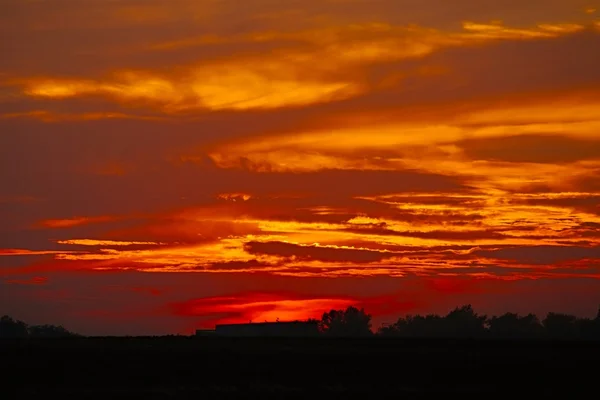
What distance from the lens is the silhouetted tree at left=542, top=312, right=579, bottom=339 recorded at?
15238cm

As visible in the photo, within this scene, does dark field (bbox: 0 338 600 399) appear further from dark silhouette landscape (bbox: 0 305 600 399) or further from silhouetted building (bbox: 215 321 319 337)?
silhouetted building (bbox: 215 321 319 337)

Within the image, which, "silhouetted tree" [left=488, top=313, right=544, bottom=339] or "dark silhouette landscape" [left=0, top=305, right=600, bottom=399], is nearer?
"dark silhouette landscape" [left=0, top=305, right=600, bottom=399]

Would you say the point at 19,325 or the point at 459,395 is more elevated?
the point at 19,325

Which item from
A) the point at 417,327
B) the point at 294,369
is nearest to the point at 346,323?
the point at 417,327

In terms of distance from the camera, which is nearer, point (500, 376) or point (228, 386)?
point (228, 386)

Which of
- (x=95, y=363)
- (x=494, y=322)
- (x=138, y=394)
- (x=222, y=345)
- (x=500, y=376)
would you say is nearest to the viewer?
(x=138, y=394)

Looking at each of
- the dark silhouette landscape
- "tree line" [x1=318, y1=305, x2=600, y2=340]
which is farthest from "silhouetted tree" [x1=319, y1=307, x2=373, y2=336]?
the dark silhouette landscape

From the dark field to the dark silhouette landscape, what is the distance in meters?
0.06

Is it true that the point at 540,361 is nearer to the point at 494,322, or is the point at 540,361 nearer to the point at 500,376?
the point at 500,376

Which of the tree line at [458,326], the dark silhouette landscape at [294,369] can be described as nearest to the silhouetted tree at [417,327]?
the tree line at [458,326]

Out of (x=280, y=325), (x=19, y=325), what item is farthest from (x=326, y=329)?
(x=19, y=325)

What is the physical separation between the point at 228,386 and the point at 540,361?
25353 millimetres

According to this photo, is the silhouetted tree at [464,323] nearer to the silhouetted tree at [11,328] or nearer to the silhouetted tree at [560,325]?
the silhouetted tree at [560,325]

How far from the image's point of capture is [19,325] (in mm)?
168250
